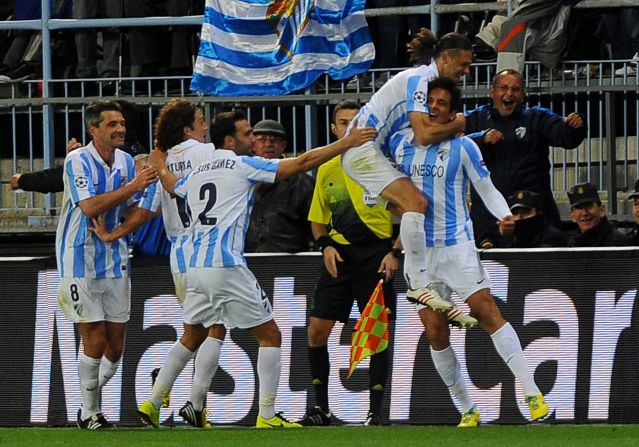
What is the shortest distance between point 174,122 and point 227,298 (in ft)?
4.78

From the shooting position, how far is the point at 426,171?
505 inches

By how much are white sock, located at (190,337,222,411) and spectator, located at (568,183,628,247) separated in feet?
9.79

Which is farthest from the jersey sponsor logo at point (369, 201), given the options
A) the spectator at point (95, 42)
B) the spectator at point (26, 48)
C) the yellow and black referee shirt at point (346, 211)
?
the spectator at point (26, 48)

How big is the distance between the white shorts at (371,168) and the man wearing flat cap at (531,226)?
148 centimetres

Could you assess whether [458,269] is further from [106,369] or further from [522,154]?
[106,369]

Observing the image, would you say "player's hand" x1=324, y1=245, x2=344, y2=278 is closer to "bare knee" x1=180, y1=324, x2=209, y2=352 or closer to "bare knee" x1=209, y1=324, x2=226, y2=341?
"bare knee" x1=209, y1=324, x2=226, y2=341

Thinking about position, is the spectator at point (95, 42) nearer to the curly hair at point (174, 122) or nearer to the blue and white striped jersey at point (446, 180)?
the curly hair at point (174, 122)

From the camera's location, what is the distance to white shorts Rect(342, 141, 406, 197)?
12797 mm

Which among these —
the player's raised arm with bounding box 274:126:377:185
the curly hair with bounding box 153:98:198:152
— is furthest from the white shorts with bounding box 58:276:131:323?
the player's raised arm with bounding box 274:126:377:185

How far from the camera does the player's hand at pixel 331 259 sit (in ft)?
44.6

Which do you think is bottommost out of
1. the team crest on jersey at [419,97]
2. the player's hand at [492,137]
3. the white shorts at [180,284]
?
the white shorts at [180,284]

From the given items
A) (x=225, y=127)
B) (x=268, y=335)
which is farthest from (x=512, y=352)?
(x=225, y=127)

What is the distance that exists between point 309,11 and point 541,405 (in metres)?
5.28

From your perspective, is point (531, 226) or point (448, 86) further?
point (531, 226)
